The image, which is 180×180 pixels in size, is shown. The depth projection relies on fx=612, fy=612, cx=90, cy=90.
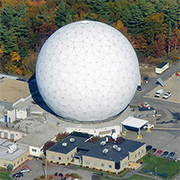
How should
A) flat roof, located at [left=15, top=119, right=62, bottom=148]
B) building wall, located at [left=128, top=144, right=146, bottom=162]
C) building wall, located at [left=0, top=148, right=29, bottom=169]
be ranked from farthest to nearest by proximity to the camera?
1. flat roof, located at [left=15, top=119, right=62, bottom=148]
2. building wall, located at [left=128, top=144, right=146, bottom=162]
3. building wall, located at [left=0, top=148, right=29, bottom=169]

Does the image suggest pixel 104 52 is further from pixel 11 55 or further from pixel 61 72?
pixel 11 55

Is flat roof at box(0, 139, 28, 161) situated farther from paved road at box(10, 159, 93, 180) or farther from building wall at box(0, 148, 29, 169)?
paved road at box(10, 159, 93, 180)

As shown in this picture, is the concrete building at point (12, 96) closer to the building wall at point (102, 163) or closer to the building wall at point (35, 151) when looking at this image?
the building wall at point (35, 151)

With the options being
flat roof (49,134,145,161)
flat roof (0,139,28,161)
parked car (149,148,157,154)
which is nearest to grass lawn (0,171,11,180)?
flat roof (0,139,28,161)

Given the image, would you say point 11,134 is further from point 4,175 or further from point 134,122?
point 134,122

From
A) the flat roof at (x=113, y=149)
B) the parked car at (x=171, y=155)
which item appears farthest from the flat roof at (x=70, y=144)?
the parked car at (x=171, y=155)
